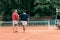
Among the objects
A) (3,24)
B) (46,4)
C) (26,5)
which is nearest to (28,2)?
(26,5)

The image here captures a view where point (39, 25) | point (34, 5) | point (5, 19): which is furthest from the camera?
point (34, 5)

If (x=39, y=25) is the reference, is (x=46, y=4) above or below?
above

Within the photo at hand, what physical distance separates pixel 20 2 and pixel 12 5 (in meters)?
1.75

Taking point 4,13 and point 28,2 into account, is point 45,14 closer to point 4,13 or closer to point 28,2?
point 28,2

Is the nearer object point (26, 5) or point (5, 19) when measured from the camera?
point (5, 19)

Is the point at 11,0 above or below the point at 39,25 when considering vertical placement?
above

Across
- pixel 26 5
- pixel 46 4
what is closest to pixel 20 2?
pixel 26 5

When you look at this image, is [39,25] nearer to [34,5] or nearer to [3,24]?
[3,24]

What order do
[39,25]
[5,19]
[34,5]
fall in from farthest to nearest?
[34,5] → [5,19] → [39,25]

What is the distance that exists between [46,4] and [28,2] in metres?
4.32

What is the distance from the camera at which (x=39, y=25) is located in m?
37.8

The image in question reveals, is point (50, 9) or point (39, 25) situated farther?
point (50, 9)

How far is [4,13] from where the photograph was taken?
49938 mm

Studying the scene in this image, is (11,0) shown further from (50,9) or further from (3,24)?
(3,24)
